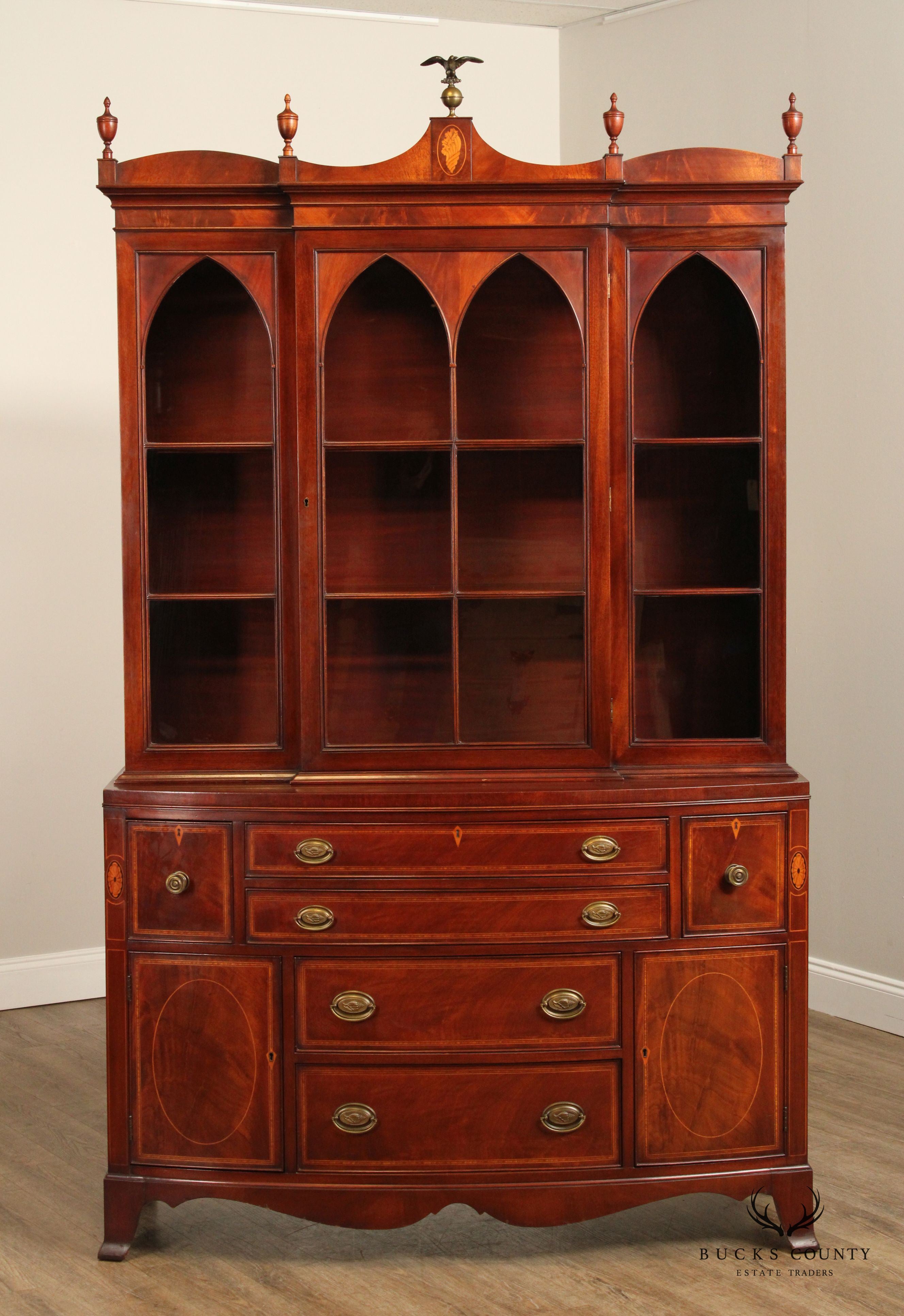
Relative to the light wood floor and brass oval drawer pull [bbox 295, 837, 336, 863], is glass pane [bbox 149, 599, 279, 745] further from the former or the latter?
the light wood floor

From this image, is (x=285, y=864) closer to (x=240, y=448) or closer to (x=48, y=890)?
(x=240, y=448)

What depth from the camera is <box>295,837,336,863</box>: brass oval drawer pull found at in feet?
8.32

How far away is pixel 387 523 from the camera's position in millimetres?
2736

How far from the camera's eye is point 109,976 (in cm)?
257

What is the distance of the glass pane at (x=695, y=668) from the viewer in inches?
106

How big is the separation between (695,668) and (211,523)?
1039mm

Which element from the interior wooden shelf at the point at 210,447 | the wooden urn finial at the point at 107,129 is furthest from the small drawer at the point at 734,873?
the wooden urn finial at the point at 107,129

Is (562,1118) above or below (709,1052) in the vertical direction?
below

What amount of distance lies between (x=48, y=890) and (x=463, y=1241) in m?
1.86

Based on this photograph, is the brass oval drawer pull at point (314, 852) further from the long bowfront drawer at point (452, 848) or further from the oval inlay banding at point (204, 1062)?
the oval inlay banding at point (204, 1062)

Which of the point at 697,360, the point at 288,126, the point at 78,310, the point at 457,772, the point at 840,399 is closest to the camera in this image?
the point at 288,126

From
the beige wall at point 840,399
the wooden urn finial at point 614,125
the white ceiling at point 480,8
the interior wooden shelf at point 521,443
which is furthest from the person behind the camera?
the white ceiling at point 480,8

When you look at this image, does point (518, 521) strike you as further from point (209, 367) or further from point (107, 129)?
point (107, 129)

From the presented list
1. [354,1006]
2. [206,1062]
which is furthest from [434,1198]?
[206,1062]
